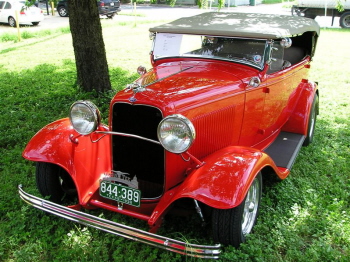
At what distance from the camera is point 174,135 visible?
2.63 meters

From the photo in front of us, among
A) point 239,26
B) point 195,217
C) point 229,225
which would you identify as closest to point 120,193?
point 195,217

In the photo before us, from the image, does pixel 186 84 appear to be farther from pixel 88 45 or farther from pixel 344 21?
pixel 344 21

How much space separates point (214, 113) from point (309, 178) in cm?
168

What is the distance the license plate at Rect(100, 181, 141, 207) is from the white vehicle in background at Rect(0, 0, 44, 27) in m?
17.8

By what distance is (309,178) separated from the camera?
4.14 metres

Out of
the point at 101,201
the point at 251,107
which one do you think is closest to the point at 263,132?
A: the point at 251,107

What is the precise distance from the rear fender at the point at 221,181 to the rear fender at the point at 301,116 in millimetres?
1969

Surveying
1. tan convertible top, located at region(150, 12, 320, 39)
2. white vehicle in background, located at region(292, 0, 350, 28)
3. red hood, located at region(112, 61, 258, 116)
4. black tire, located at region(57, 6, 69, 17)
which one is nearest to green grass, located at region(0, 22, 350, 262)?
red hood, located at region(112, 61, 258, 116)

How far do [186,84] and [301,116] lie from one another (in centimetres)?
225

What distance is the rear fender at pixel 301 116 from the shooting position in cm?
477

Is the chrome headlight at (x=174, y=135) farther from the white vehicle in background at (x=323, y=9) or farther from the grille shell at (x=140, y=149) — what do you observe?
the white vehicle in background at (x=323, y=9)

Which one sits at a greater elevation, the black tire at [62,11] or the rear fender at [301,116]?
the black tire at [62,11]

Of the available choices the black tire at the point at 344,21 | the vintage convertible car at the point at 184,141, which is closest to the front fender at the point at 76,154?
the vintage convertible car at the point at 184,141

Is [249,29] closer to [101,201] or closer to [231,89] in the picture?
[231,89]
